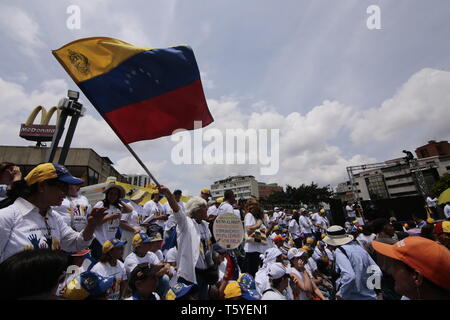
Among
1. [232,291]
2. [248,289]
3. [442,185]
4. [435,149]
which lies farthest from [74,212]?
[435,149]

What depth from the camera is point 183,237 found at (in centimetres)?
293

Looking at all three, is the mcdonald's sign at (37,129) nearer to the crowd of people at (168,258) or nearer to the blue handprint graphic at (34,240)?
the crowd of people at (168,258)

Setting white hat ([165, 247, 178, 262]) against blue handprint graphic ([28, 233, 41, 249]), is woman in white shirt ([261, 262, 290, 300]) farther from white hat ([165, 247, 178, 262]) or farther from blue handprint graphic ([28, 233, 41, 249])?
blue handprint graphic ([28, 233, 41, 249])

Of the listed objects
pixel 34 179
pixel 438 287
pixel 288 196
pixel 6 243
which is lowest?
pixel 438 287

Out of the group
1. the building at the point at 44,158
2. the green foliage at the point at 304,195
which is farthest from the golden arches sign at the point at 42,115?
the green foliage at the point at 304,195

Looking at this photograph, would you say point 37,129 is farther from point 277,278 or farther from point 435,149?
point 435,149

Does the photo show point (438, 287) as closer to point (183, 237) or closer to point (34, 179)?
point (183, 237)

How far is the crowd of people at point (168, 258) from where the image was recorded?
1.45 metres

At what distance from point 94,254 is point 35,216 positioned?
89.8 inches

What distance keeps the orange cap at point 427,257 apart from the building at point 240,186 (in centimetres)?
9539

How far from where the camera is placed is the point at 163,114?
349 cm

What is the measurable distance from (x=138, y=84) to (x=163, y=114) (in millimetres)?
560
